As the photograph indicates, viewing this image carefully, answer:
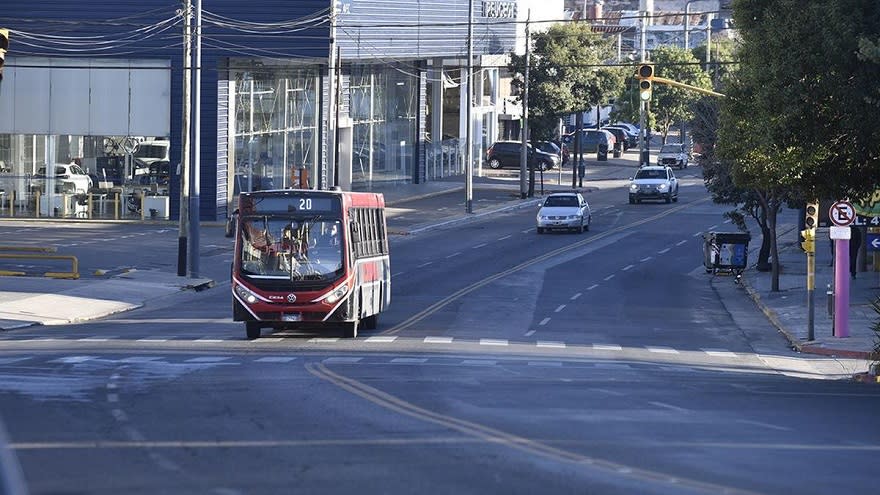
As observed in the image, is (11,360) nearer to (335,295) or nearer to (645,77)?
(335,295)

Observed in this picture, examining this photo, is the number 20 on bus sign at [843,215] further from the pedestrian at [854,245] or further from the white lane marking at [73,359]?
the white lane marking at [73,359]

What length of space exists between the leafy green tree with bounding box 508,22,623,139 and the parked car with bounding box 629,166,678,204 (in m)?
6.31

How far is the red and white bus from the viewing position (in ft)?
82.4

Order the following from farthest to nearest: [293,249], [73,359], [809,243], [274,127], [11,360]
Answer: [274,127] → [809,243] → [293,249] → [73,359] → [11,360]

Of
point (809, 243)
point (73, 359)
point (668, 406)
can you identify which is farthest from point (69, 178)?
point (668, 406)

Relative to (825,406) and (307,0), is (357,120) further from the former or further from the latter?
(825,406)

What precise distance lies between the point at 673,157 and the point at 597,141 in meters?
9.29

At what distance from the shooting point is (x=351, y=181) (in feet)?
230

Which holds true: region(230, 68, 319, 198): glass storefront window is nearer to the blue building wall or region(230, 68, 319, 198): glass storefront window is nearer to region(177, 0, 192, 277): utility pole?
the blue building wall

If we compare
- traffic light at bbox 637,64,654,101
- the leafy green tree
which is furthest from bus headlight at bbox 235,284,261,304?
the leafy green tree

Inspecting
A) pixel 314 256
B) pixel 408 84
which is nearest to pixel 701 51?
pixel 408 84

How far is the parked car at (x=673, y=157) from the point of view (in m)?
95.2

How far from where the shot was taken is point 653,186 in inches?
2763

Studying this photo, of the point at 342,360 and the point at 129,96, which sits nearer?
the point at 342,360
